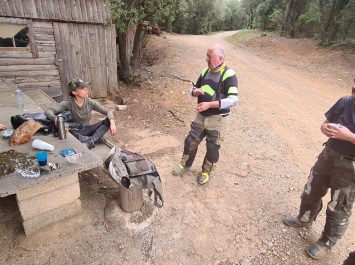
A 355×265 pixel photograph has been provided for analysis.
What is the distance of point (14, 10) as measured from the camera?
6902mm

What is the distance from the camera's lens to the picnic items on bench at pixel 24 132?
3512 millimetres

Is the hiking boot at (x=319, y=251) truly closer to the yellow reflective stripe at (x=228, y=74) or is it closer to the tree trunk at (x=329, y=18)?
the yellow reflective stripe at (x=228, y=74)

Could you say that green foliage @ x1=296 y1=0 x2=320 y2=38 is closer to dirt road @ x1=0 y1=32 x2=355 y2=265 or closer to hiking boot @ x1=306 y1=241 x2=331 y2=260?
dirt road @ x1=0 y1=32 x2=355 y2=265

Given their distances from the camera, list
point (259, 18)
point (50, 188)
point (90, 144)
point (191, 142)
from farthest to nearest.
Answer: point (259, 18), point (191, 142), point (90, 144), point (50, 188)

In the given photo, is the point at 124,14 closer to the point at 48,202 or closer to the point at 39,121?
the point at 39,121

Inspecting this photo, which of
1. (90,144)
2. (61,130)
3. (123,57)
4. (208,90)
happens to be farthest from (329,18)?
(61,130)

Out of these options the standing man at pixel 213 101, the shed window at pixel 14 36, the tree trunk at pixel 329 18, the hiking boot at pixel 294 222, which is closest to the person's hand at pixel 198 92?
the standing man at pixel 213 101

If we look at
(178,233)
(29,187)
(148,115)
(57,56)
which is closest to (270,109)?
(148,115)

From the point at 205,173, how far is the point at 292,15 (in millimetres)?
20616

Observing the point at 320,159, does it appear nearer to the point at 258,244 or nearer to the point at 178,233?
the point at 258,244

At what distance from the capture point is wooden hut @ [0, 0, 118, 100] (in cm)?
715

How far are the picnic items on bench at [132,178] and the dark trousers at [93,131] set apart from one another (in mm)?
776

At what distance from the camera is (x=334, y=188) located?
3076 millimetres

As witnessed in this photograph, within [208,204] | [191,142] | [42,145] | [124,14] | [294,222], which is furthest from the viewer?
[124,14]
